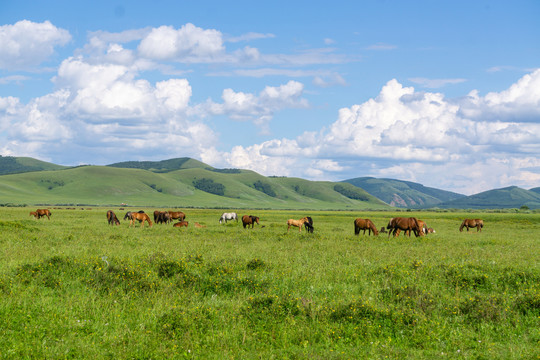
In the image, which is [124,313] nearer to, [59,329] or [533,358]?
[59,329]

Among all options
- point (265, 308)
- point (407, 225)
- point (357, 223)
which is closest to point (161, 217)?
point (357, 223)

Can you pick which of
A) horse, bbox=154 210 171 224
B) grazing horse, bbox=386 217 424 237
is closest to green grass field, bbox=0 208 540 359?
grazing horse, bbox=386 217 424 237

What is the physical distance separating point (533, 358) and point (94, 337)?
1043 cm

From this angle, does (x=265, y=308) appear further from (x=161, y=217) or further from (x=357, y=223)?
(x=161, y=217)

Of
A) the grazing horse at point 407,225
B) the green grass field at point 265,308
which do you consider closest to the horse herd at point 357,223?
the grazing horse at point 407,225

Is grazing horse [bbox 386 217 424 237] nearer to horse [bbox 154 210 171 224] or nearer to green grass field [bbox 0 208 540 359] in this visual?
green grass field [bbox 0 208 540 359]

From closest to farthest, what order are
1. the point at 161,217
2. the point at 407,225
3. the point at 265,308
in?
the point at 265,308
the point at 407,225
the point at 161,217

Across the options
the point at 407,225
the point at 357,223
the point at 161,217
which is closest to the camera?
the point at 407,225

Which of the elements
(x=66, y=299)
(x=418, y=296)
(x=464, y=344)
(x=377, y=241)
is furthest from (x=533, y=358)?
(x=377, y=241)

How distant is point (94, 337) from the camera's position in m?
10.4

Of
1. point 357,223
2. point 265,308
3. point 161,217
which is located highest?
point 357,223

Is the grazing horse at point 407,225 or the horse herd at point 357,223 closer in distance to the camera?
the grazing horse at point 407,225

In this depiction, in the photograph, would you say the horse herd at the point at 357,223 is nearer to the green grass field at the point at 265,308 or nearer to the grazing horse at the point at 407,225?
the grazing horse at the point at 407,225

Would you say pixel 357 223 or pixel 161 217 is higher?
pixel 357 223
